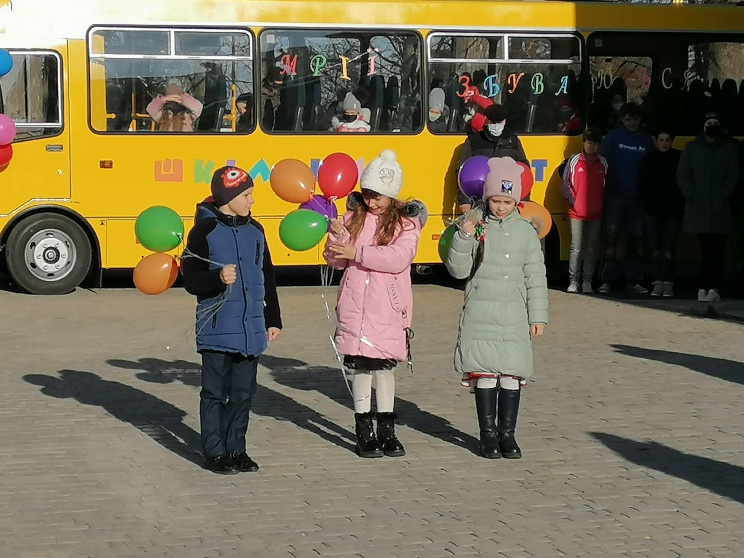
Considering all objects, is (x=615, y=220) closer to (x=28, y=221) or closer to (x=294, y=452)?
(x=28, y=221)

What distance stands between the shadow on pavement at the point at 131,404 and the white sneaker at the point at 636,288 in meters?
7.22

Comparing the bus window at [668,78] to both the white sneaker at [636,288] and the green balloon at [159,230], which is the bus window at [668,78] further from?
the green balloon at [159,230]

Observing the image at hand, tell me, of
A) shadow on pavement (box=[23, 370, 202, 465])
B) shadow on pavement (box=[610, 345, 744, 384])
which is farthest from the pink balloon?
shadow on pavement (box=[610, 345, 744, 384])

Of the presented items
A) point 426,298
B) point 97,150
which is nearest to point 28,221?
point 97,150

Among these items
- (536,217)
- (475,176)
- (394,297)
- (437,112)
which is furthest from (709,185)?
(394,297)

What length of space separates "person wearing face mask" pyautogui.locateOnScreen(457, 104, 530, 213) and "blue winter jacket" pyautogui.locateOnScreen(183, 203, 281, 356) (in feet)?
25.2

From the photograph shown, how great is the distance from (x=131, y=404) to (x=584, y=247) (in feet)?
24.5

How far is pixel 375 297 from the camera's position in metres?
7.92

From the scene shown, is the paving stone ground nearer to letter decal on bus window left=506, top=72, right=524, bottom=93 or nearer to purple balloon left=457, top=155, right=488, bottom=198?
purple balloon left=457, top=155, right=488, bottom=198

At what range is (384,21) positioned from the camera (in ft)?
52.5

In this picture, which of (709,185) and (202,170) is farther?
(202,170)

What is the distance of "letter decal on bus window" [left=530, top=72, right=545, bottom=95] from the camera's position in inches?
644

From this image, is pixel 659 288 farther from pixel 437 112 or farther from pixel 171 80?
pixel 171 80

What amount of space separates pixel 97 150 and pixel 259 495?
8911 mm
